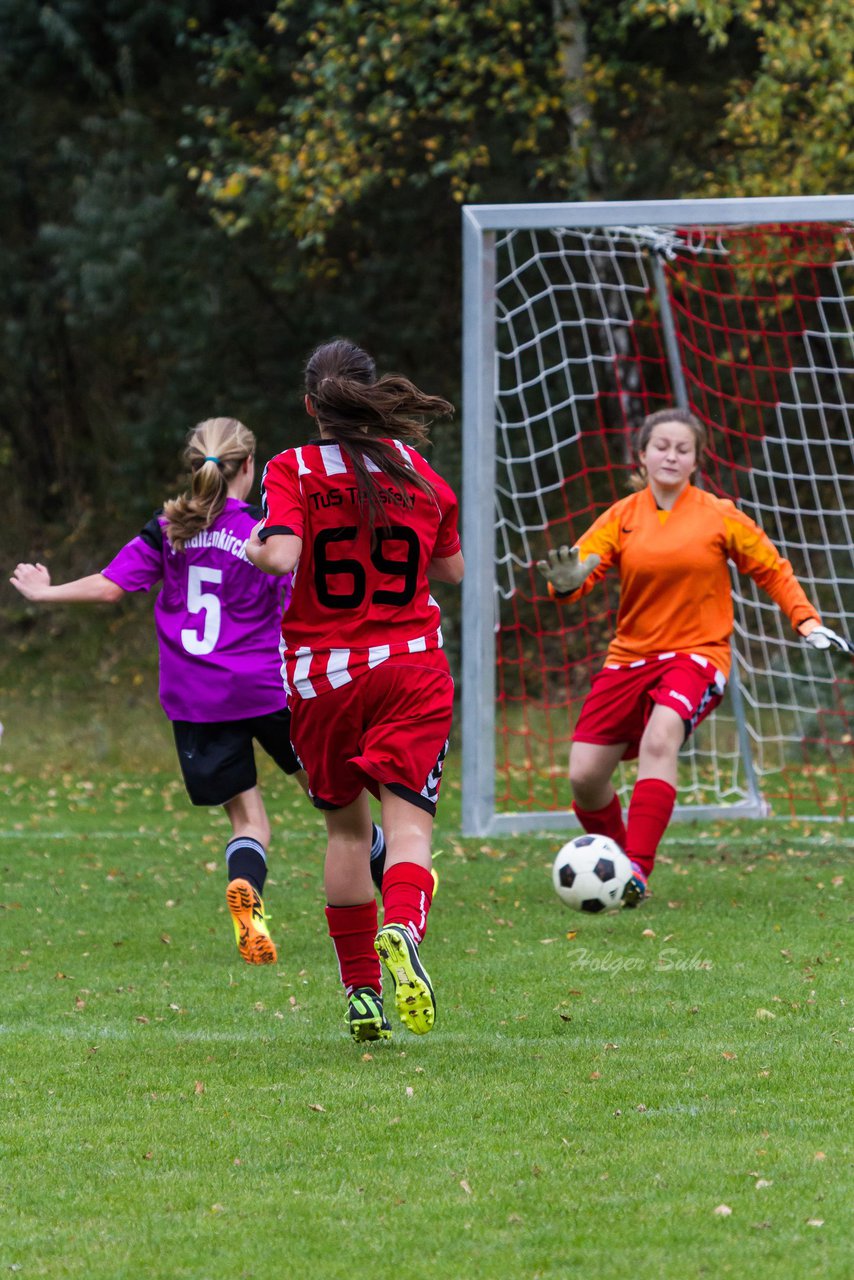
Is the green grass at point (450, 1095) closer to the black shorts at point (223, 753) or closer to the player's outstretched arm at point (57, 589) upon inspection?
the black shorts at point (223, 753)

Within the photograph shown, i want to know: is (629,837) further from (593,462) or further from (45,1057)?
(593,462)

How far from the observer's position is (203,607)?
19.2 ft

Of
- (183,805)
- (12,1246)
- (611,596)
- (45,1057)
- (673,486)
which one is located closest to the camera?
(12,1246)

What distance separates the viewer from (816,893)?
7.02 meters

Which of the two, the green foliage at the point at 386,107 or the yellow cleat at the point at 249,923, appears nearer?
the yellow cleat at the point at 249,923

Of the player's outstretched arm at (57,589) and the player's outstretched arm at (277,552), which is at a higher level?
the player's outstretched arm at (57,589)

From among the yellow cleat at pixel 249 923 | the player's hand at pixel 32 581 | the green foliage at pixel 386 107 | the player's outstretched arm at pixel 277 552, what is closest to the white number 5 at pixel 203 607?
the player's hand at pixel 32 581

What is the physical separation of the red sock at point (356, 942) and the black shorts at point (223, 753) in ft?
4.76

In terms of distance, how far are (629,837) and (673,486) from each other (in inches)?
55.5

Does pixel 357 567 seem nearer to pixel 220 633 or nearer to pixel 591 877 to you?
pixel 220 633

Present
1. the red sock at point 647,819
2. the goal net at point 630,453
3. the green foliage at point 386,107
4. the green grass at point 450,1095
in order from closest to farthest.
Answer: the green grass at point 450,1095
the red sock at point 647,819
the goal net at point 630,453
the green foliage at point 386,107

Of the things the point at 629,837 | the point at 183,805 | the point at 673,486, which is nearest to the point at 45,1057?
the point at 629,837

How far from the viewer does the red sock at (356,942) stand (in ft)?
14.6

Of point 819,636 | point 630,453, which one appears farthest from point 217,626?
point 630,453
